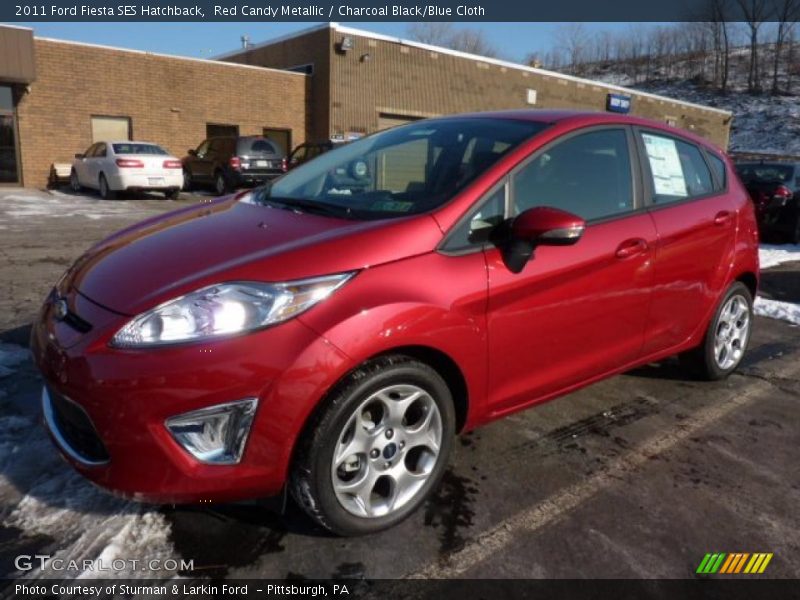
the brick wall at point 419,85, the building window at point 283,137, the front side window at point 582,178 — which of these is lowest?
the front side window at point 582,178

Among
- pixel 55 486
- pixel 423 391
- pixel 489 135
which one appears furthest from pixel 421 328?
pixel 55 486

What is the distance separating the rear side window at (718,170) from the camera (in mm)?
4078

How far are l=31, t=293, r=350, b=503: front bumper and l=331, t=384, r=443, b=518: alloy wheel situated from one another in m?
0.25

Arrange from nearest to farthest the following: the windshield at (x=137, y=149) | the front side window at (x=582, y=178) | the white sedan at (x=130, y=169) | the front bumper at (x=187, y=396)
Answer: the front bumper at (x=187, y=396) → the front side window at (x=582, y=178) → the white sedan at (x=130, y=169) → the windshield at (x=137, y=149)

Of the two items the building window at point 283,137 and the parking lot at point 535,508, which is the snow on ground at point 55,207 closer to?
the building window at point 283,137

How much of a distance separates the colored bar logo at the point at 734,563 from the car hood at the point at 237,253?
1573 mm

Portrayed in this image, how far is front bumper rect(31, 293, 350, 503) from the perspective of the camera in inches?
82.1

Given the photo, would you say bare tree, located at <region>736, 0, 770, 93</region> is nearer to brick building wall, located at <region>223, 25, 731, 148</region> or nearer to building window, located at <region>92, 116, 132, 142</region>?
brick building wall, located at <region>223, 25, 731, 148</region>

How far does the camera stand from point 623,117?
3537 mm

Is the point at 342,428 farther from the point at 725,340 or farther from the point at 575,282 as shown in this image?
the point at 725,340

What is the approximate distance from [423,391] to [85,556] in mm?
1355

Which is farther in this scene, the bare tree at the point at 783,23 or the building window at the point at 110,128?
the bare tree at the point at 783,23

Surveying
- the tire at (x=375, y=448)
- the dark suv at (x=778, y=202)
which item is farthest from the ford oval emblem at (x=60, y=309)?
the dark suv at (x=778, y=202)

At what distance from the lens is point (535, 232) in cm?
260
